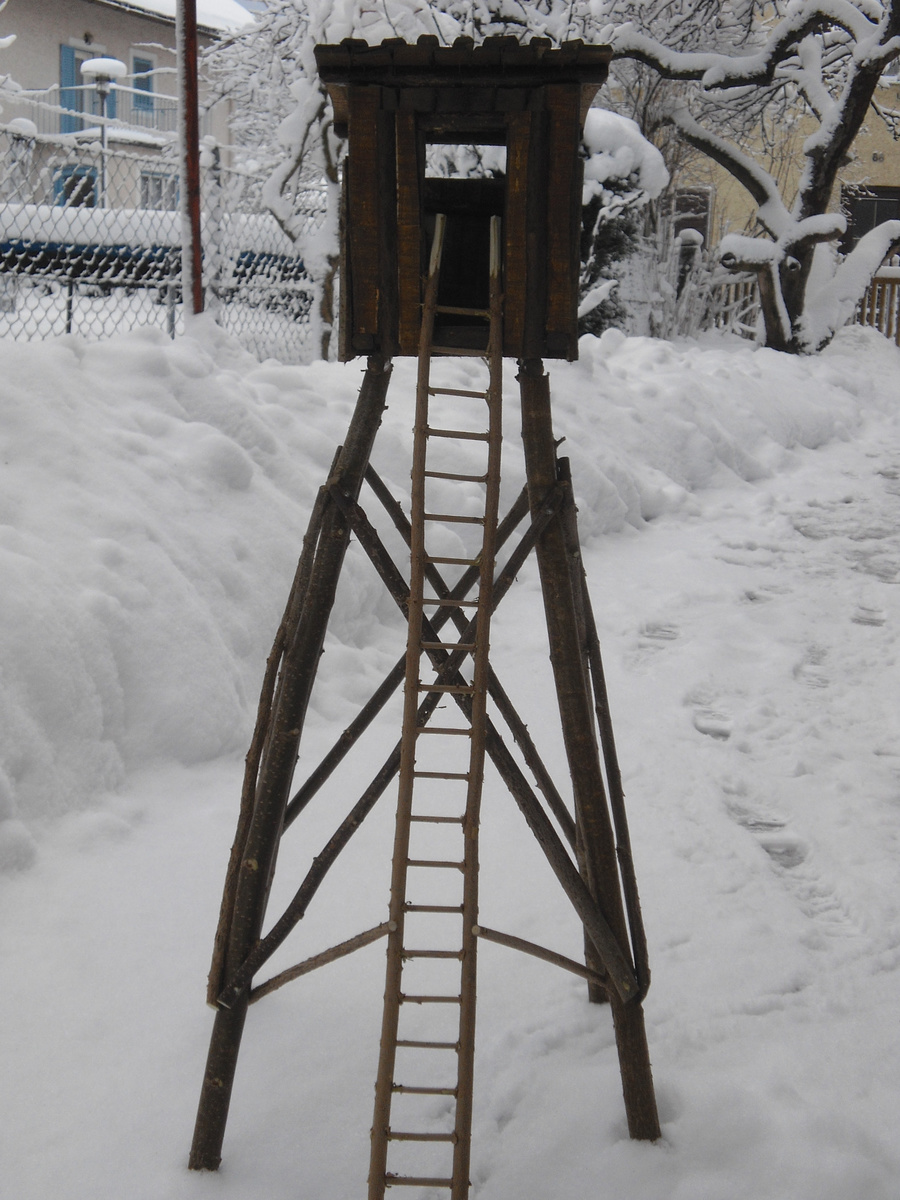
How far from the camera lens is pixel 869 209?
72.8 ft

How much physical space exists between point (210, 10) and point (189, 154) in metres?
22.5

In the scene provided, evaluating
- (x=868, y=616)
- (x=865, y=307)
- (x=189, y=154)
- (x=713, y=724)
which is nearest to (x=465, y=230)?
(x=713, y=724)

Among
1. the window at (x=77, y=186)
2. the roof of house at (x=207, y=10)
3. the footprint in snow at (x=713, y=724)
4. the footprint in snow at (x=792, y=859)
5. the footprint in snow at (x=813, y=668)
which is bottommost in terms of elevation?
the footprint in snow at (x=792, y=859)

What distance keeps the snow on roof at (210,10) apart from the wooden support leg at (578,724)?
20.7 metres

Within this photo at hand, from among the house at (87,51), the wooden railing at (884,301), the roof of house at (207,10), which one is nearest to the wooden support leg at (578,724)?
the wooden railing at (884,301)

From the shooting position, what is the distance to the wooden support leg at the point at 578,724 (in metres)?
1.74

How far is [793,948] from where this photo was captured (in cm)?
243

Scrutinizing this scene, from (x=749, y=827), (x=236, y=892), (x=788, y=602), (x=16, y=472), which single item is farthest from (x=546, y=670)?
(x=236, y=892)

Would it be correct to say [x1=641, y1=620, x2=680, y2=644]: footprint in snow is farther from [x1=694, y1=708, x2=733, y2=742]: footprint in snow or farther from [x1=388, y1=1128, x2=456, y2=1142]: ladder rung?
[x1=388, y1=1128, x2=456, y2=1142]: ladder rung

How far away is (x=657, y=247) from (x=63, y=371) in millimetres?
9132

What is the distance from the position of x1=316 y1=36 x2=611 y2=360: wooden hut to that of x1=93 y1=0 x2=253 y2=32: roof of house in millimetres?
20096

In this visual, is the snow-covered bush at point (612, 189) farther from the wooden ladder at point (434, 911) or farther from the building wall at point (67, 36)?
the building wall at point (67, 36)

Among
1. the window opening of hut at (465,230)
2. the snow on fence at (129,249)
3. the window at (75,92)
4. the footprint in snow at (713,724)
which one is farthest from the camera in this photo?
the window at (75,92)

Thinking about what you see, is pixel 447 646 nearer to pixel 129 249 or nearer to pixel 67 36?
pixel 129 249
